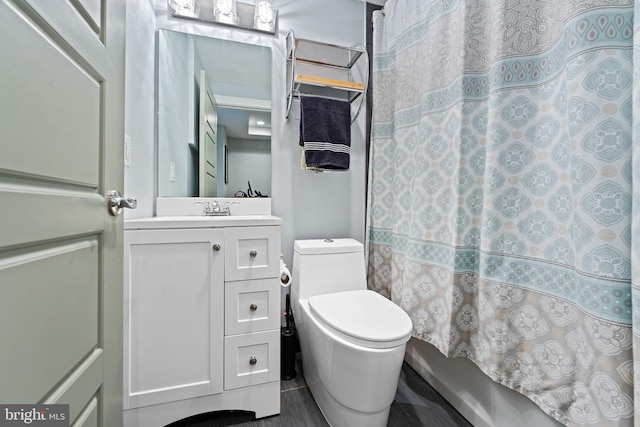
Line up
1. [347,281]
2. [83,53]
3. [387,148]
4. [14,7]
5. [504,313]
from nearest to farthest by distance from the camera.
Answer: [14,7] → [83,53] → [504,313] → [347,281] → [387,148]

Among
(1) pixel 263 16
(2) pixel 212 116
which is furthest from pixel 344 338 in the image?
(1) pixel 263 16

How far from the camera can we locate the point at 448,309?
116 cm

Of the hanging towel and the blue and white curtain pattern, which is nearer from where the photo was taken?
the blue and white curtain pattern

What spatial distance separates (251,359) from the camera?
1178 millimetres

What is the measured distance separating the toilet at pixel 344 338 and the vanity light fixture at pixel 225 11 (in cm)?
134

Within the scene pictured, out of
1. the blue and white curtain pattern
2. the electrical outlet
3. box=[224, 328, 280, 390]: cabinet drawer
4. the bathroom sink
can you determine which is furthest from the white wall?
the blue and white curtain pattern

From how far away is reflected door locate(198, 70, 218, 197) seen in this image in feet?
5.02

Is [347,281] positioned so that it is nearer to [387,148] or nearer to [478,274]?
[478,274]

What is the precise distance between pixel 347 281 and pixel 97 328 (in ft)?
3.57

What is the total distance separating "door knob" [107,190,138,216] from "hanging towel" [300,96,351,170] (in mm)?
923

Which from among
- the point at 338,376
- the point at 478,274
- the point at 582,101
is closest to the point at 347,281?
the point at 338,376

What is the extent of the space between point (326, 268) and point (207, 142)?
96 cm

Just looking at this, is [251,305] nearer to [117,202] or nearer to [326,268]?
[326,268]

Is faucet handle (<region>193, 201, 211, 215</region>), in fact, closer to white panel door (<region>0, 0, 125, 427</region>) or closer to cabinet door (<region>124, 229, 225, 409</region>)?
cabinet door (<region>124, 229, 225, 409</region>)
